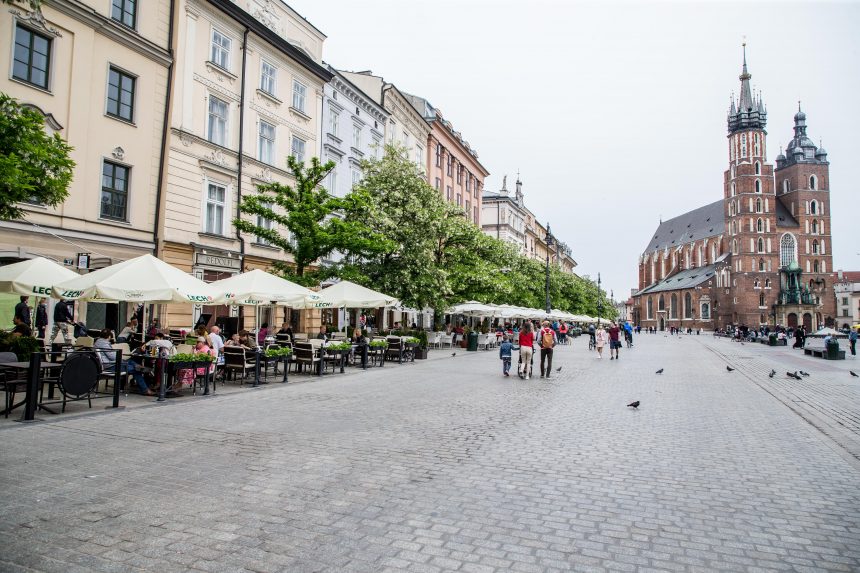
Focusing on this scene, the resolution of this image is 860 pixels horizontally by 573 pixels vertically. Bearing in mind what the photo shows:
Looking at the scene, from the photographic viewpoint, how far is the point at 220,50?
23.5m

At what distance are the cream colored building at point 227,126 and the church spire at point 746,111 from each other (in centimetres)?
10315

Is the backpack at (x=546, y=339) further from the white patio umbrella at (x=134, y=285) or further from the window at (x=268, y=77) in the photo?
the window at (x=268, y=77)

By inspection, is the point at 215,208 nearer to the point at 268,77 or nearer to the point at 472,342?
the point at 268,77

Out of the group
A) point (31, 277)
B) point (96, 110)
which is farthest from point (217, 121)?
point (31, 277)

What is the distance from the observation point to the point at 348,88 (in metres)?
32.2

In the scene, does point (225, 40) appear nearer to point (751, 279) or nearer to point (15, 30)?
point (15, 30)

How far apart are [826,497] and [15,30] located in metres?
21.8

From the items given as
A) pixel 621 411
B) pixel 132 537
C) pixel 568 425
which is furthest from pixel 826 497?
pixel 132 537

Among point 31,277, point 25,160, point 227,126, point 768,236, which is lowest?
point 31,277

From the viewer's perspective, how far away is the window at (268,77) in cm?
2572

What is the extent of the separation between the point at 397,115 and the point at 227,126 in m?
17.7

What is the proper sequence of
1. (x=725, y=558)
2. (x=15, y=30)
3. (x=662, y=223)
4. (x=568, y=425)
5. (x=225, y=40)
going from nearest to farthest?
(x=725, y=558) → (x=568, y=425) → (x=15, y=30) → (x=225, y=40) → (x=662, y=223)

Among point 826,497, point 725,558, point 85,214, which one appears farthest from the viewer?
point 85,214

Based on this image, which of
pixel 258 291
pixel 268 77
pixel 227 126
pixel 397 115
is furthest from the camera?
pixel 397 115
